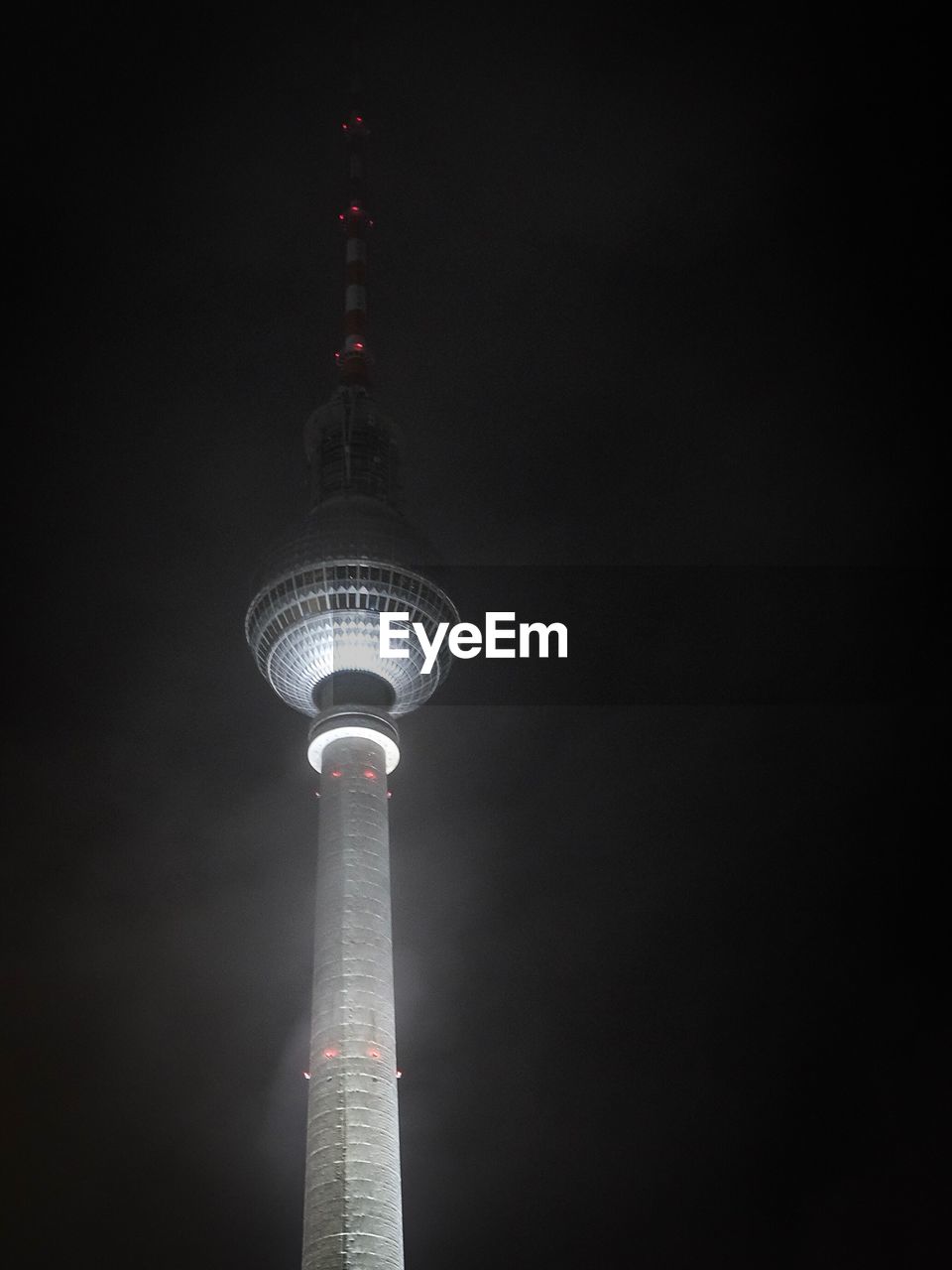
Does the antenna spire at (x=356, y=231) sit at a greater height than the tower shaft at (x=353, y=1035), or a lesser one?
greater

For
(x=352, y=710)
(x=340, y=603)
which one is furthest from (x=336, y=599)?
(x=352, y=710)

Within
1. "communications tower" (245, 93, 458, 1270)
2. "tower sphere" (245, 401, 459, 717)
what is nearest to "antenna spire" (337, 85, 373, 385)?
"communications tower" (245, 93, 458, 1270)

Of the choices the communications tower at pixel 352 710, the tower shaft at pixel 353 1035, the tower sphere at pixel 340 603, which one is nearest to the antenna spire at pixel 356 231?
the communications tower at pixel 352 710

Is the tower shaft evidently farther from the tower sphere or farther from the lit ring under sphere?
the lit ring under sphere

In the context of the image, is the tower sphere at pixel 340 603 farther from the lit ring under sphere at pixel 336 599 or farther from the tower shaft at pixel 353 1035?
the tower shaft at pixel 353 1035

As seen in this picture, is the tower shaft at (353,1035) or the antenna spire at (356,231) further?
the antenna spire at (356,231)

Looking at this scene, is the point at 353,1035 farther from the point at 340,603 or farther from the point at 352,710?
the point at 340,603
